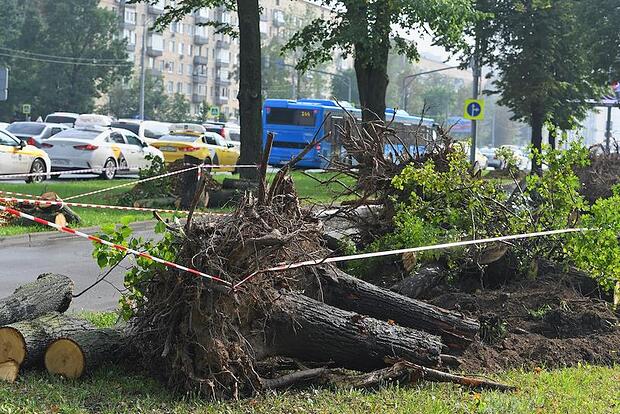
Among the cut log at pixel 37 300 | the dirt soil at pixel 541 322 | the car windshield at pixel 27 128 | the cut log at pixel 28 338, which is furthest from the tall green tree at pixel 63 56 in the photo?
the cut log at pixel 28 338

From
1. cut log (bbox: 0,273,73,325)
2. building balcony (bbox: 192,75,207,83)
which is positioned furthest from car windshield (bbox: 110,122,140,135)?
building balcony (bbox: 192,75,207,83)

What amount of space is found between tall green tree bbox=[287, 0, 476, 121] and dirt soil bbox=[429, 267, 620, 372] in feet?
53.1

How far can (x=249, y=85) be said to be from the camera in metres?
23.6

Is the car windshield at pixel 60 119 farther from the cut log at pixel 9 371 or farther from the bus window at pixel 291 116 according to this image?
the cut log at pixel 9 371

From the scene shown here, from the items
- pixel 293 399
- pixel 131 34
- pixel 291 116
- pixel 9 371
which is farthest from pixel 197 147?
pixel 131 34

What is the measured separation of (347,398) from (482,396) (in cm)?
90

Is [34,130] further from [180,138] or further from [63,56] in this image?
[63,56]

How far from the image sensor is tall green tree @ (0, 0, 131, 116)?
2965 inches

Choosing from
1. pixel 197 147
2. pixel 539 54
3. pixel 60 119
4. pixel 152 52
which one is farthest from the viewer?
pixel 152 52

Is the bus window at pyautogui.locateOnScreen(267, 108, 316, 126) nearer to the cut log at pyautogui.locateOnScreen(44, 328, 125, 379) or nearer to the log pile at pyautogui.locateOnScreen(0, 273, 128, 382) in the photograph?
the log pile at pyautogui.locateOnScreen(0, 273, 128, 382)

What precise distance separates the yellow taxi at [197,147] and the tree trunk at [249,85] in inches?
436

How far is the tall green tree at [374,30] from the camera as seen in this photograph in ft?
87.6

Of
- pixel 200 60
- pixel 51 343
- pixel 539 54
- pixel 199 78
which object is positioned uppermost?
pixel 200 60

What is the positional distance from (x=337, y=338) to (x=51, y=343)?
1854 mm
